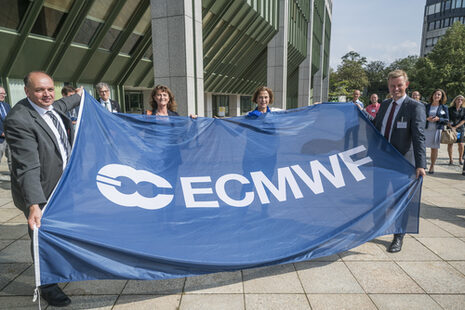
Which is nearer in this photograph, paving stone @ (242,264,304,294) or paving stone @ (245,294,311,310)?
paving stone @ (245,294,311,310)

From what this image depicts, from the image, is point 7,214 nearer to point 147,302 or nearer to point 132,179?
point 132,179

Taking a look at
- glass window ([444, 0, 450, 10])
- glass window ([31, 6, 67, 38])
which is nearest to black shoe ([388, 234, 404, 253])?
glass window ([31, 6, 67, 38])

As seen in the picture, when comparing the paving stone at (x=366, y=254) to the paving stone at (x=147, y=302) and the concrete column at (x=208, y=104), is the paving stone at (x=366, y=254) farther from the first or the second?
the concrete column at (x=208, y=104)

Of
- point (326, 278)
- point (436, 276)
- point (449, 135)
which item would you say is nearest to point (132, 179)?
point (326, 278)

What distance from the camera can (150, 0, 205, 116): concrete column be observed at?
7.40 meters

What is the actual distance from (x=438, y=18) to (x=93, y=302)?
10207 centimetres

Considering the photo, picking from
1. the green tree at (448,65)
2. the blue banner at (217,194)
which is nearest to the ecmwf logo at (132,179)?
the blue banner at (217,194)

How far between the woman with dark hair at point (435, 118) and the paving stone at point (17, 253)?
917cm

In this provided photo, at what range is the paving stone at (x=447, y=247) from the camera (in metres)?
3.74

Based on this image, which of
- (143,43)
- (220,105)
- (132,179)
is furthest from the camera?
(220,105)

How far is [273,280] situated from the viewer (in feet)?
10.7

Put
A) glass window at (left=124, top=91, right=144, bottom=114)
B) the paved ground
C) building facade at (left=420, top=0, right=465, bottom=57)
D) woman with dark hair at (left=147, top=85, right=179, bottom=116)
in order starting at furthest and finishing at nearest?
building facade at (left=420, top=0, right=465, bottom=57), glass window at (left=124, top=91, right=144, bottom=114), woman with dark hair at (left=147, top=85, right=179, bottom=116), the paved ground

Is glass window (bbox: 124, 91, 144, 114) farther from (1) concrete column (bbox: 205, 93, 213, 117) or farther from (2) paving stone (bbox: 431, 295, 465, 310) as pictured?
(2) paving stone (bbox: 431, 295, 465, 310)

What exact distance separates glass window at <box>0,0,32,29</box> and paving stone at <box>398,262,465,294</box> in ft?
40.3
